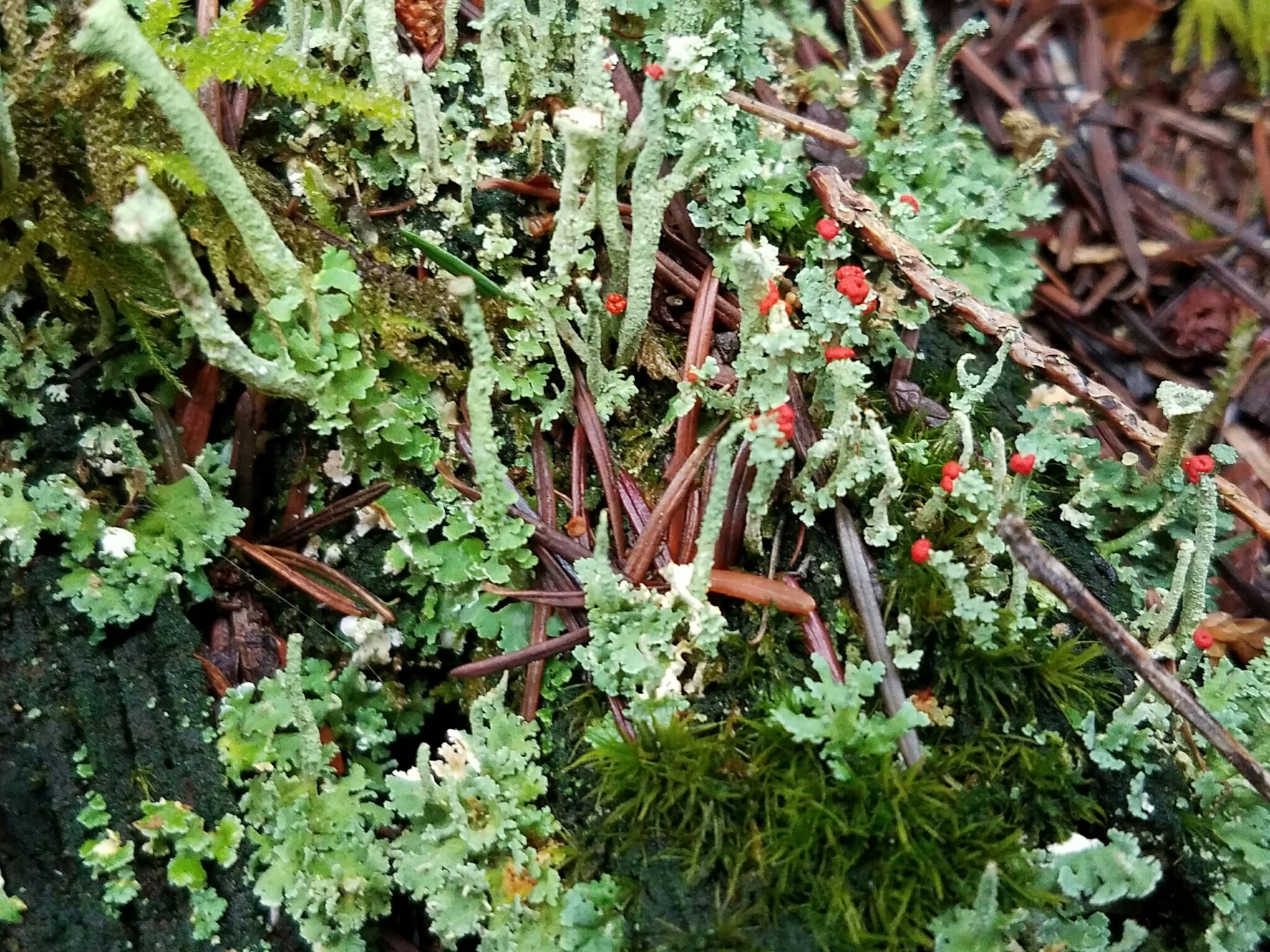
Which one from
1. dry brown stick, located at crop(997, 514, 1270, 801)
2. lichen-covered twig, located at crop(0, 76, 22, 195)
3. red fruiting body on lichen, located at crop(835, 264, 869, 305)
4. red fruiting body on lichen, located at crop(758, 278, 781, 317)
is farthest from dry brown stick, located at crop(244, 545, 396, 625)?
dry brown stick, located at crop(997, 514, 1270, 801)

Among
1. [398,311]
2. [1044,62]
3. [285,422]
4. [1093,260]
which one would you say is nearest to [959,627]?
[398,311]

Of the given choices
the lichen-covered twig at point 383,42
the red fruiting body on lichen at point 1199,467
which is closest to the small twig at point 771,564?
the red fruiting body on lichen at point 1199,467

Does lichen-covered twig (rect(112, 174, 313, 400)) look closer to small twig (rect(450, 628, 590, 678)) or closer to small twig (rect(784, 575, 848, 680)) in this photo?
small twig (rect(450, 628, 590, 678))

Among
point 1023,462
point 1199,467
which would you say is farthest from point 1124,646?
point 1199,467

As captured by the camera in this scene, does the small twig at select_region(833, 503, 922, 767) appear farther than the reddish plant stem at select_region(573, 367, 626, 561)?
No

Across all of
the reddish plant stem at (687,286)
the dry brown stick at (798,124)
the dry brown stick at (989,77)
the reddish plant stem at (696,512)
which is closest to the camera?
the reddish plant stem at (696,512)

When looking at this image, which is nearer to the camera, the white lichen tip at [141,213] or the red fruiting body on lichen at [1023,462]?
the white lichen tip at [141,213]

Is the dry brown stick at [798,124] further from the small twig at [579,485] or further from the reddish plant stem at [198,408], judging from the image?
the reddish plant stem at [198,408]

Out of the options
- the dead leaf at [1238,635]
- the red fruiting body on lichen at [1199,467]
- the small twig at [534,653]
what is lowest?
the dead leaf at [1238,635]
